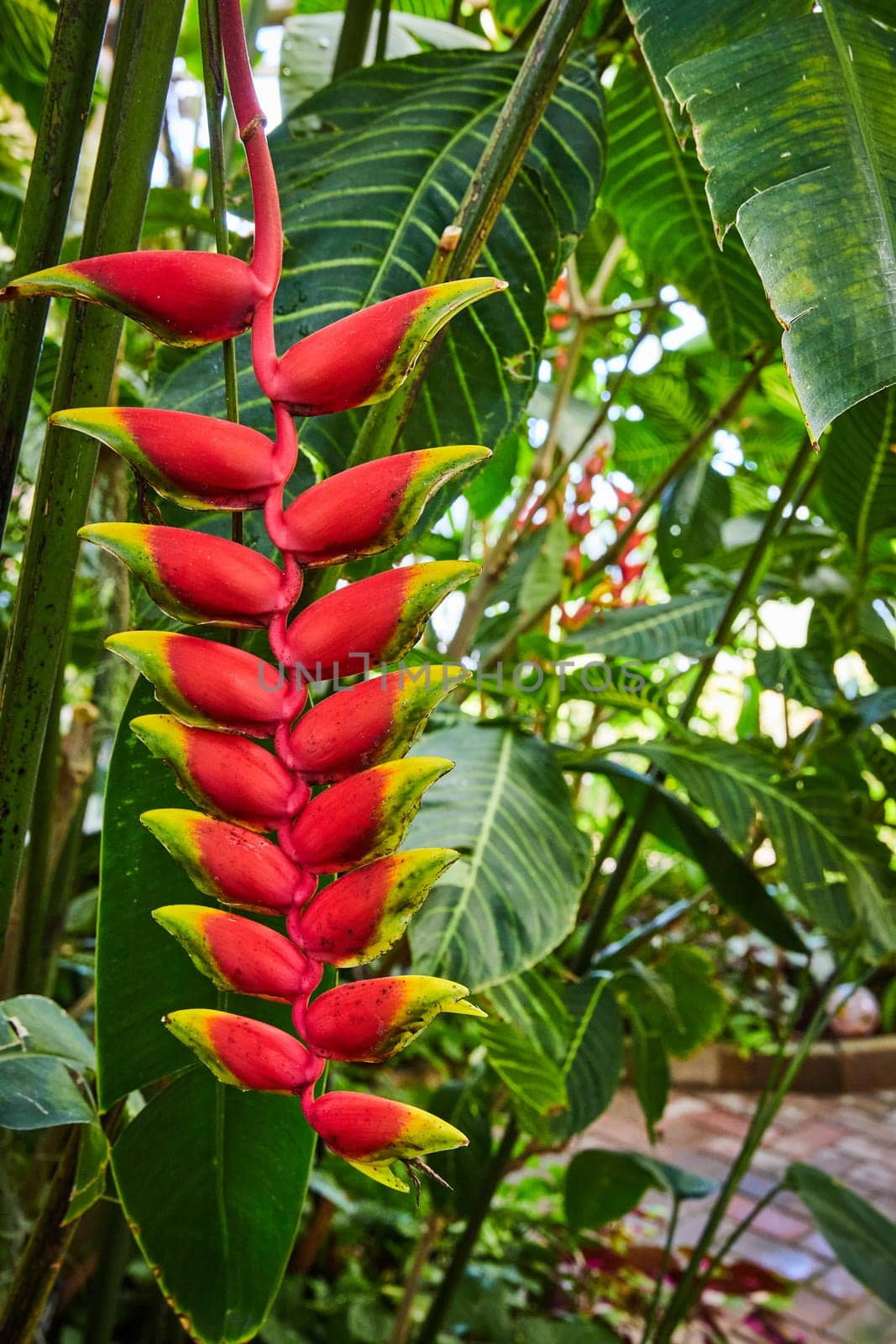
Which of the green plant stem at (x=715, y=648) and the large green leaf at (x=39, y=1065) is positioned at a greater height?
the green plant stem at (x=715, y=648)

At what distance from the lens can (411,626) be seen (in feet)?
0.71

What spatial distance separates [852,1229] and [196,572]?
46.2 inches

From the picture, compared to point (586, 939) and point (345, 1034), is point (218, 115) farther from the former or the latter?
point (586, 939)

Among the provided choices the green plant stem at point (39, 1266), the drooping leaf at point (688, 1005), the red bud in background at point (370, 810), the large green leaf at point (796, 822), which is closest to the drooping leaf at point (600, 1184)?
the drooping leaf at point (688, 1005)

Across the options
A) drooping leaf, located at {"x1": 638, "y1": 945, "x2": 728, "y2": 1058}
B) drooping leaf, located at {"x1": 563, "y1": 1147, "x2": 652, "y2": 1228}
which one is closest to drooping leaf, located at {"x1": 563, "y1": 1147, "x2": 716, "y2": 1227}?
drooping leaf, located at {"x1": 563, "y1": 1147, "x2": 652, "y2": 1228}

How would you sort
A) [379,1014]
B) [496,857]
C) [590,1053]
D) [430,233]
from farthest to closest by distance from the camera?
[590,1053], [496,857], [430,233], [379,1014]

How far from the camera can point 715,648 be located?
0.92 meters

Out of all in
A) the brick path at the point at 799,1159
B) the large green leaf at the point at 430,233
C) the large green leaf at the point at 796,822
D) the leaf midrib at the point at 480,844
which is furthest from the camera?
the brick path at the point at 799,1159

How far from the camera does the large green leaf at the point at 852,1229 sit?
3.44 feet

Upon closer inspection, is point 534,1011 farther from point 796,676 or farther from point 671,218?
point 671,218

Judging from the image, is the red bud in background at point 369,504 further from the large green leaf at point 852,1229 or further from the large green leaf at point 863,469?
the large green leaf at point 852,1229

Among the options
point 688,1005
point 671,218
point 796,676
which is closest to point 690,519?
point 796,676

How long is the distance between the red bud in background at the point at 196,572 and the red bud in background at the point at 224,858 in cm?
4

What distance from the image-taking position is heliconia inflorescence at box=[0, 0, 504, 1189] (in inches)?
8.4
